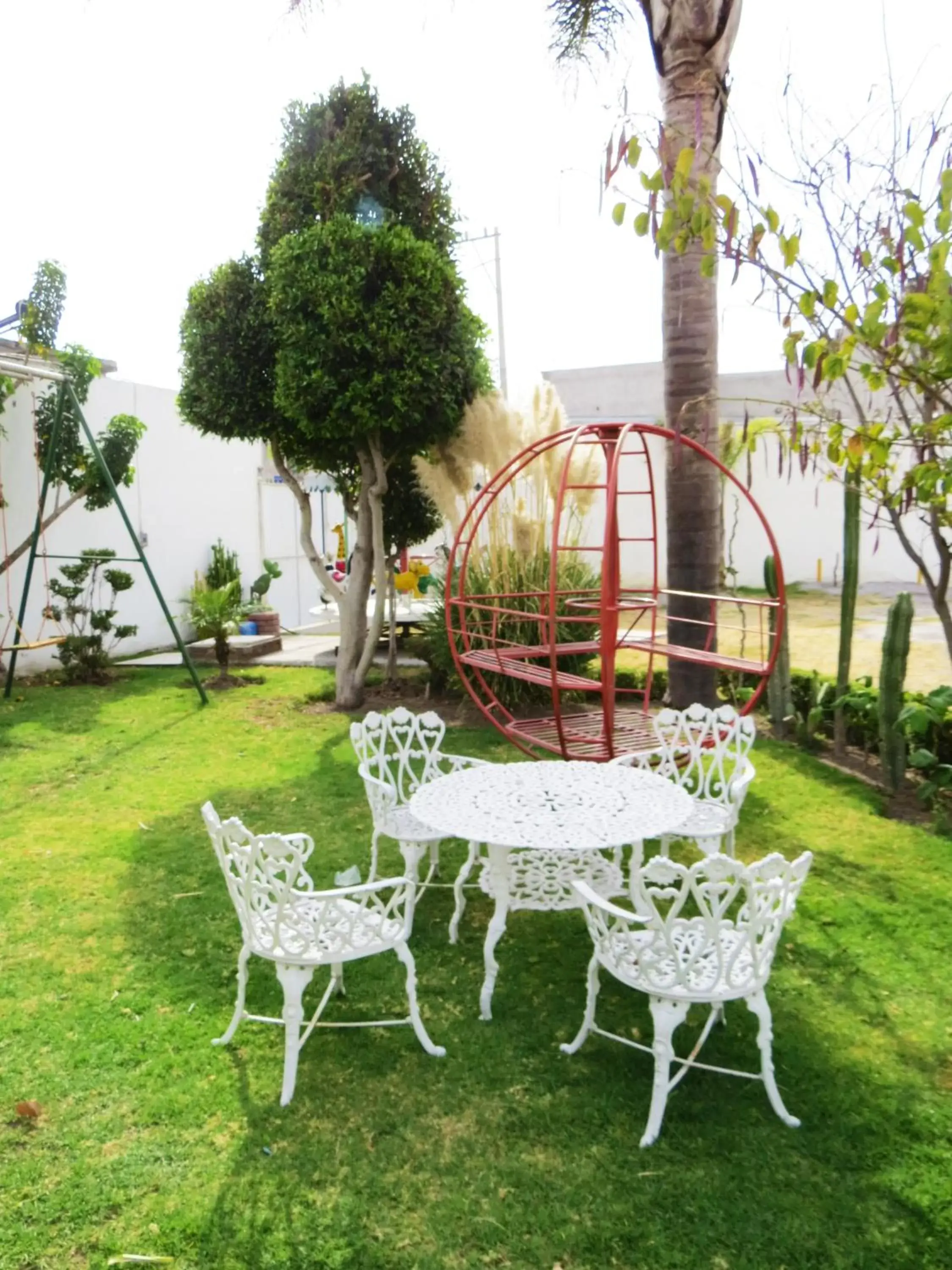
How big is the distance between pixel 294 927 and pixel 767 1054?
3.96ft

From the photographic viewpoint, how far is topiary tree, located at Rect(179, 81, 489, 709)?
5586 mm

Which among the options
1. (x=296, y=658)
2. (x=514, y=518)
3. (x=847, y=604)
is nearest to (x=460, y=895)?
(x=847, y=604)

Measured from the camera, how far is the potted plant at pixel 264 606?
9.85m

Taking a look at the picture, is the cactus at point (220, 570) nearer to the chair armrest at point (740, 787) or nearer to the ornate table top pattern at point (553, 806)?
the ornate table top pattern at point (553, 806)

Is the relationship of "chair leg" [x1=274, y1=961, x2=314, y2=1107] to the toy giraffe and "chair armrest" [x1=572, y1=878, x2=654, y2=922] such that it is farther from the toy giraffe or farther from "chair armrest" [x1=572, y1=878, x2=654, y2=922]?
the toy giraffe

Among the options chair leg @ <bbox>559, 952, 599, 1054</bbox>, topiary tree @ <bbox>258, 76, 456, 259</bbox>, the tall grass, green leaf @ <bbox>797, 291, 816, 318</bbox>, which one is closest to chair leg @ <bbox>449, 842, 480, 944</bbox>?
chair leg @ <bbox>559, 952, 599, 1054</bbox>

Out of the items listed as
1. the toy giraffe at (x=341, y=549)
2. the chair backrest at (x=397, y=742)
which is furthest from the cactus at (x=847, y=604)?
the toy giraffe at (x=341, y=549)

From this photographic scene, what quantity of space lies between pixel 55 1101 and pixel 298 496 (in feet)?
16.6

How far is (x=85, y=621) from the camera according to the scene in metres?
8.18

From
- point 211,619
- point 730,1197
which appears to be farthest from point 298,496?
point 730,1197

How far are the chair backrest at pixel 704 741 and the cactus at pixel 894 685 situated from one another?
40.7 inches

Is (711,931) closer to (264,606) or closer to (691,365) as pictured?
(691,365)

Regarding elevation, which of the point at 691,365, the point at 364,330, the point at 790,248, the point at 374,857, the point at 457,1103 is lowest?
the point at 457,1103

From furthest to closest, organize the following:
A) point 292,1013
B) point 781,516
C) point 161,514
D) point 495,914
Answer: point 781,516 < point 161,514 < point 495,914 < point 292,1013
